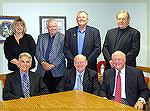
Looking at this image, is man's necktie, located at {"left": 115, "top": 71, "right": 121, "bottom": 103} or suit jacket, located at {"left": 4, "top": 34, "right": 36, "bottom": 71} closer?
man's necktie, located at {"left": 115, "top": 71, "right": 121, "bottom": 103}

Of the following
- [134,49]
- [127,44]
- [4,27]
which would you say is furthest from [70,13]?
[134,49]

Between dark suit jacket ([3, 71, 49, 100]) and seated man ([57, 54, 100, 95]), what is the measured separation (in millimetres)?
272

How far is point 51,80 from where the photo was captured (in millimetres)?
4109

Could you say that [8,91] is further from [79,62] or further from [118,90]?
[118,90]

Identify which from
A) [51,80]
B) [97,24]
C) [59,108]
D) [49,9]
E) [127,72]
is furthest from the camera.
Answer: [97,24]

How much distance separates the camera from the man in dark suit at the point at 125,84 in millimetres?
3275

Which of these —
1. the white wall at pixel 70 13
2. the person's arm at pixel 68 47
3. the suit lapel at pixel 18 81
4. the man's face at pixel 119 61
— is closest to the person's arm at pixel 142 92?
the man's face at pixel 119 61

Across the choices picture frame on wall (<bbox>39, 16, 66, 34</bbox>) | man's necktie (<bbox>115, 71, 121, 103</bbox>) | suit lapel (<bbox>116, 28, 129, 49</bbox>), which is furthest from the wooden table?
picture frame on wall (<bbox>39, 16, 66, 34</bbox>)

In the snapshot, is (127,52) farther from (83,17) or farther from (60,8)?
(60,8)

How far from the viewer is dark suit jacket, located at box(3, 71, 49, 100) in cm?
344

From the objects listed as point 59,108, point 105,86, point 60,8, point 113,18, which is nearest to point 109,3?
point 113,18

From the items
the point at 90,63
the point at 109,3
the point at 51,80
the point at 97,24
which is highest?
the point at 109,3

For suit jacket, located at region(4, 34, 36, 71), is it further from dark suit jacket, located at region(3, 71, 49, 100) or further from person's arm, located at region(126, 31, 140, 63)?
person's arm, located at region(126, 31, 140, 63)

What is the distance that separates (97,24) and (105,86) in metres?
2.75
